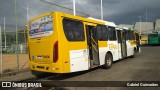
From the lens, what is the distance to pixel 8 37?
3123 cm

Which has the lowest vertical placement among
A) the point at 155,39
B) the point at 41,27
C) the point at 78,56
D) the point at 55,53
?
the point at 78,56

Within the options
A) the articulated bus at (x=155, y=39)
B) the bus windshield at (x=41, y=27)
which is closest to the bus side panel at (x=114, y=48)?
the bus windshield at (x=41, y=27)

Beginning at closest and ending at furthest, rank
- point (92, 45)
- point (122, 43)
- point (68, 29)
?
1. point (68, 29)
2. point (92, 45)
3. point (122, 43)

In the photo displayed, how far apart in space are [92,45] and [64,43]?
2509 mm

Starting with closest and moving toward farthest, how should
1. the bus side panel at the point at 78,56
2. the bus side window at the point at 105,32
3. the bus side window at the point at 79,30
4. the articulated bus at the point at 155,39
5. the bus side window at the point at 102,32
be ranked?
the bus side panel at the point at 78,56
the bus side window at the point at 79,30
the bus side window at the point at 102,32
the bus side window at the point at 105,32
the articulated bus at the point at 155,39

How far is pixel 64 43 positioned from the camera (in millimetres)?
9367

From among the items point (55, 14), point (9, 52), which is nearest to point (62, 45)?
point (55, 14)

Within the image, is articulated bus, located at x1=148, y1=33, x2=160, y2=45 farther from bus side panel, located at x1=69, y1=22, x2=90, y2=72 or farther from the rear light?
the rear light

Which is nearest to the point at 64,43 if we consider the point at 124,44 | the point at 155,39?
the point at 124,44

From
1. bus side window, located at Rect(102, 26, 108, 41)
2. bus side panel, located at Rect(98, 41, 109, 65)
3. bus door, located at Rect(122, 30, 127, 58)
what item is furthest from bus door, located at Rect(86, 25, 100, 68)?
bus door, located at Rect(122, 30, 127, 58)

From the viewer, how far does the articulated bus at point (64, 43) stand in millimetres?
9242

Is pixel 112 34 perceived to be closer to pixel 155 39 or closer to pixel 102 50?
pixel 102 50

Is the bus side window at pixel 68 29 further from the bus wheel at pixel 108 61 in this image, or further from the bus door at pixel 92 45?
the bus wheel at pixel 108 61

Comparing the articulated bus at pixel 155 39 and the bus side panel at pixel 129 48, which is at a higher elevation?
the articulated bus at pixel 155 39
